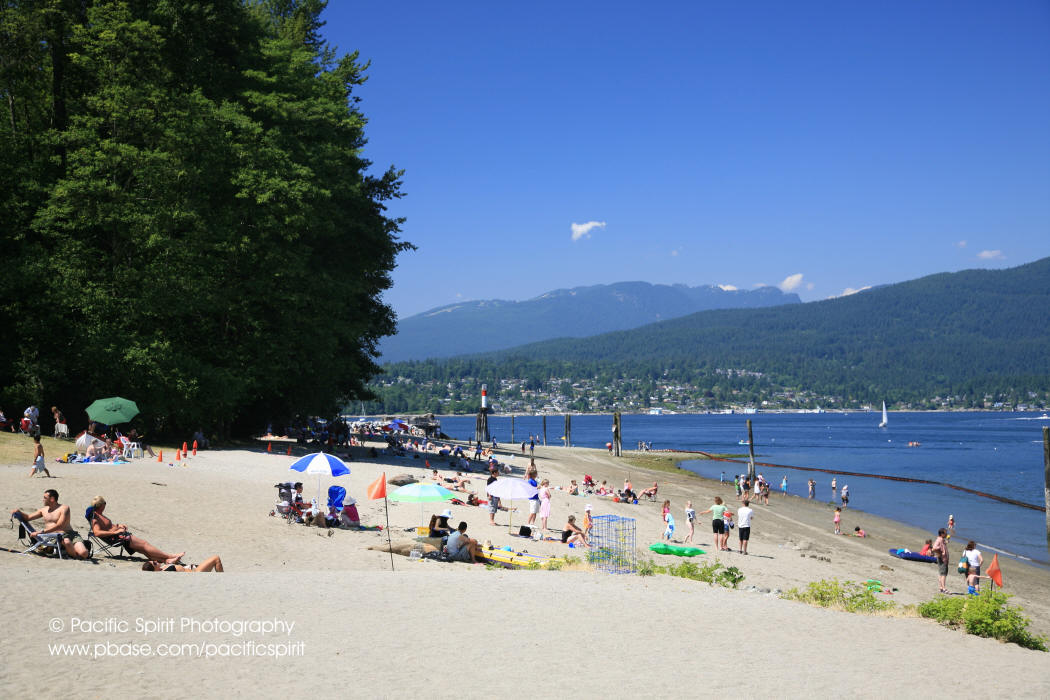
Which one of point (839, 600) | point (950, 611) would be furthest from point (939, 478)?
point (950, 611)

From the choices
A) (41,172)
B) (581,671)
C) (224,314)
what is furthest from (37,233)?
(581,671)

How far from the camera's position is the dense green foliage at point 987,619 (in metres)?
11.3

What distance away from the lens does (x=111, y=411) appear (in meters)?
23.3

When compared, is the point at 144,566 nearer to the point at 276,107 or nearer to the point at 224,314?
the point at 224,314

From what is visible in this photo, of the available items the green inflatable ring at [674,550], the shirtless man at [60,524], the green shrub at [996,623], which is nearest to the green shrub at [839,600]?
the green shrub at [996,623]

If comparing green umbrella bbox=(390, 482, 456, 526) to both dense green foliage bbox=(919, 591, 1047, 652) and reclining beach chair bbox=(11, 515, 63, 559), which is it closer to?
reclining beach chair bbox=(11, 515, 63, 559)

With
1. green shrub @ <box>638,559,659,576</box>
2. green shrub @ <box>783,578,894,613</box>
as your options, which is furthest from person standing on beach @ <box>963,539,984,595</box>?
green shrub @ <box>638,559,659,576</box>

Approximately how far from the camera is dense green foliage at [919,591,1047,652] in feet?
37.0

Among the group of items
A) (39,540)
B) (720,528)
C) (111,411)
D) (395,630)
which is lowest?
(720,528)

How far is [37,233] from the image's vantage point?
2716cm

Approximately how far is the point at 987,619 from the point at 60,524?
13.7m

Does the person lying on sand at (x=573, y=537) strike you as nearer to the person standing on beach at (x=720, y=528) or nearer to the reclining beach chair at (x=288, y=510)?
the person standing on beach at (x=720, y=528)

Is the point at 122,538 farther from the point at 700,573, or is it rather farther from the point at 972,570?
the point at 972,570

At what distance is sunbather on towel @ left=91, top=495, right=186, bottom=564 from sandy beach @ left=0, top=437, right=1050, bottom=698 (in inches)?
13.1
